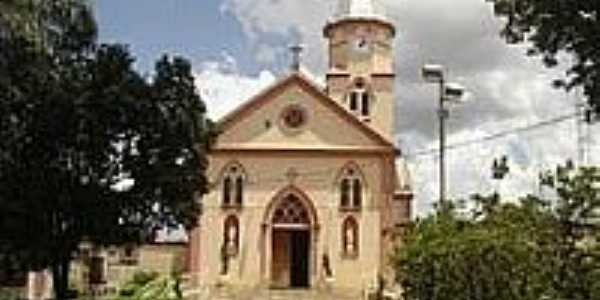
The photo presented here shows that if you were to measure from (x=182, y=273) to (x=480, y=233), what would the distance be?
3509 centimetres

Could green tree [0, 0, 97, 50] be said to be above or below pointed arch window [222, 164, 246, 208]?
above

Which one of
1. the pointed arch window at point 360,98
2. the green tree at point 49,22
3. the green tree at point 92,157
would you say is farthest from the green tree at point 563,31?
the pointed arch window at point 360,98

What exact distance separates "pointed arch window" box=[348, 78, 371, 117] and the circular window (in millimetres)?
4083

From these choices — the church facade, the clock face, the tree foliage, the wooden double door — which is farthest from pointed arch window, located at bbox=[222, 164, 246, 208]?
the tree foliage

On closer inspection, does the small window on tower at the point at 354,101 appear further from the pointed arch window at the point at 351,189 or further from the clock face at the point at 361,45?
the pointed arch window at the point at 351,189

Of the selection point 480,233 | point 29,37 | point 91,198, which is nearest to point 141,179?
point 91,198

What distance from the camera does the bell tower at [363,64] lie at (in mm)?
61125

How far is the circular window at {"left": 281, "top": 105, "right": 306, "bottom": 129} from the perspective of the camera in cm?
5756

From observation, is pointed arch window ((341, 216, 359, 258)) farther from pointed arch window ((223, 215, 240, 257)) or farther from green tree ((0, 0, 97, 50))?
green tree ((0, 0, 97, 50))

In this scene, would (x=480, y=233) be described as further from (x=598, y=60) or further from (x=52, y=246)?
(x=52, y=246)

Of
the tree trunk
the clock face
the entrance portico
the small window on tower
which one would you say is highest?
the clock face

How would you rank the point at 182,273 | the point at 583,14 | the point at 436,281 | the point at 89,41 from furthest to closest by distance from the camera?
the point at 182,273 < the point at 89,41 < the point at 436,281 < the point at 583,14

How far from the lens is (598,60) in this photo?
69.9 feet

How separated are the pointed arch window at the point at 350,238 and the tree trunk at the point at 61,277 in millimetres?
17817
